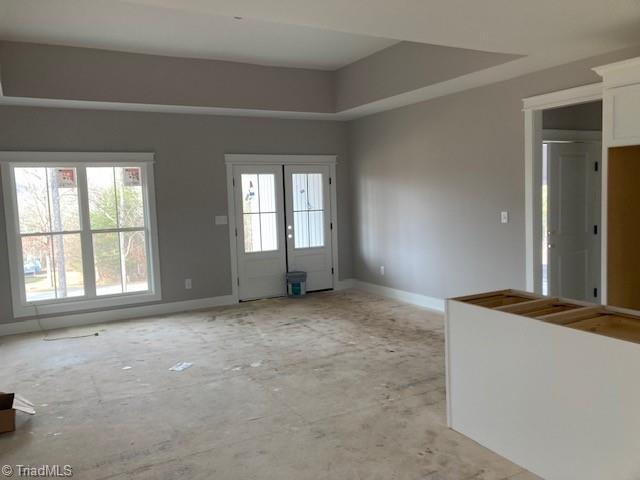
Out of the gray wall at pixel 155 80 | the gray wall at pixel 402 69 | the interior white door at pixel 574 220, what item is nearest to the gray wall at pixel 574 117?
the interior white door at pixel 574 220

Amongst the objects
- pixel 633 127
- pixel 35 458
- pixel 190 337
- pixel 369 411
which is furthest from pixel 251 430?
pixel 633 127

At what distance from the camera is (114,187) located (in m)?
6.41

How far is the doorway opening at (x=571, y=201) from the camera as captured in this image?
536cm

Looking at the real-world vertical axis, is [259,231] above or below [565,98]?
below

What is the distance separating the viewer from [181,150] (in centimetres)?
668

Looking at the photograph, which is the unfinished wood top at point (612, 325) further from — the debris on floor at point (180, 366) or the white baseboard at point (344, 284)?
the white baseboard at point (344, 284)

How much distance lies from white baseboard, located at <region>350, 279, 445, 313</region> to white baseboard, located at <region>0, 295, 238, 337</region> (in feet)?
6.53

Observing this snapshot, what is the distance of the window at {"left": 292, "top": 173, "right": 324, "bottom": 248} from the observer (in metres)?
7.58

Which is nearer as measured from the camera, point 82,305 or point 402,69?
point 402,69

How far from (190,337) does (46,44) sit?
3.49 m

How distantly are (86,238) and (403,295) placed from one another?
165 inches

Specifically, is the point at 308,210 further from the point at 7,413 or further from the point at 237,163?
the point at 7,413

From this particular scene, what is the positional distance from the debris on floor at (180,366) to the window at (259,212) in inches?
110

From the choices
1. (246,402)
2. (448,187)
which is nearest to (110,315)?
(246,402)
